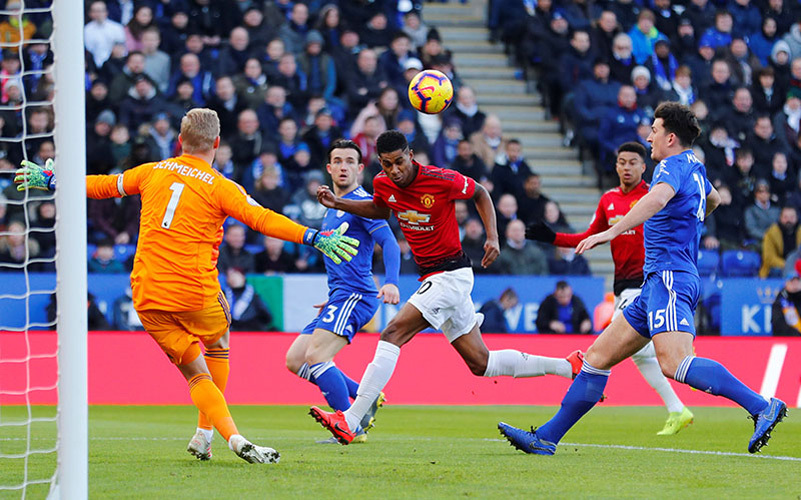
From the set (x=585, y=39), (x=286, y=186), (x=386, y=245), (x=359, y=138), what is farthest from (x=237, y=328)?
(x=585, y=39)

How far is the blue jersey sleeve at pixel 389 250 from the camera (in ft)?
28.6

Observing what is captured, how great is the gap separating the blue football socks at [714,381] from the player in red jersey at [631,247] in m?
2.91

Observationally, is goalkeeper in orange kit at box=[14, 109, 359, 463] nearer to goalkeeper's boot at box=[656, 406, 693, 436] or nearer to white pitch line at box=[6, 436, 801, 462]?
white pitch line at box=[6, 436, 801, 462]

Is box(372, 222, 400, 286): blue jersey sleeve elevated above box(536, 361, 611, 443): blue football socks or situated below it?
above

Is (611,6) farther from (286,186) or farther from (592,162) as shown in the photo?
(286,186)

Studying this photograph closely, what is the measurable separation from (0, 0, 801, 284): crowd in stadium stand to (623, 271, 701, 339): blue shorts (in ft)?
25.9

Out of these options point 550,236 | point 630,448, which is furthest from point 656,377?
point 550,236

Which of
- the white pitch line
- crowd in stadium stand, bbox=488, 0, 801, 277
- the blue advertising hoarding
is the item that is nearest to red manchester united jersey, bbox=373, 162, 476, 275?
the white pitch line

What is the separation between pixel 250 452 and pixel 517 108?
585 inches

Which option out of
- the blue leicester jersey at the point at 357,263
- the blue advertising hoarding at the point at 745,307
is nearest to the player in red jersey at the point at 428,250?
the blue leicester jersey at the point at 357,263

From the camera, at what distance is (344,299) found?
29.7 feet

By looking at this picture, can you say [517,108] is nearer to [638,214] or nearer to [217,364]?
[217,364]

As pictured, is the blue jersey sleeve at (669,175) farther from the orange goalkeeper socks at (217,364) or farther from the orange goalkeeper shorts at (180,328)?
the orange goalkeeper socks at (217,364)

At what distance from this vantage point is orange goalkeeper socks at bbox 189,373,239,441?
660 cm
